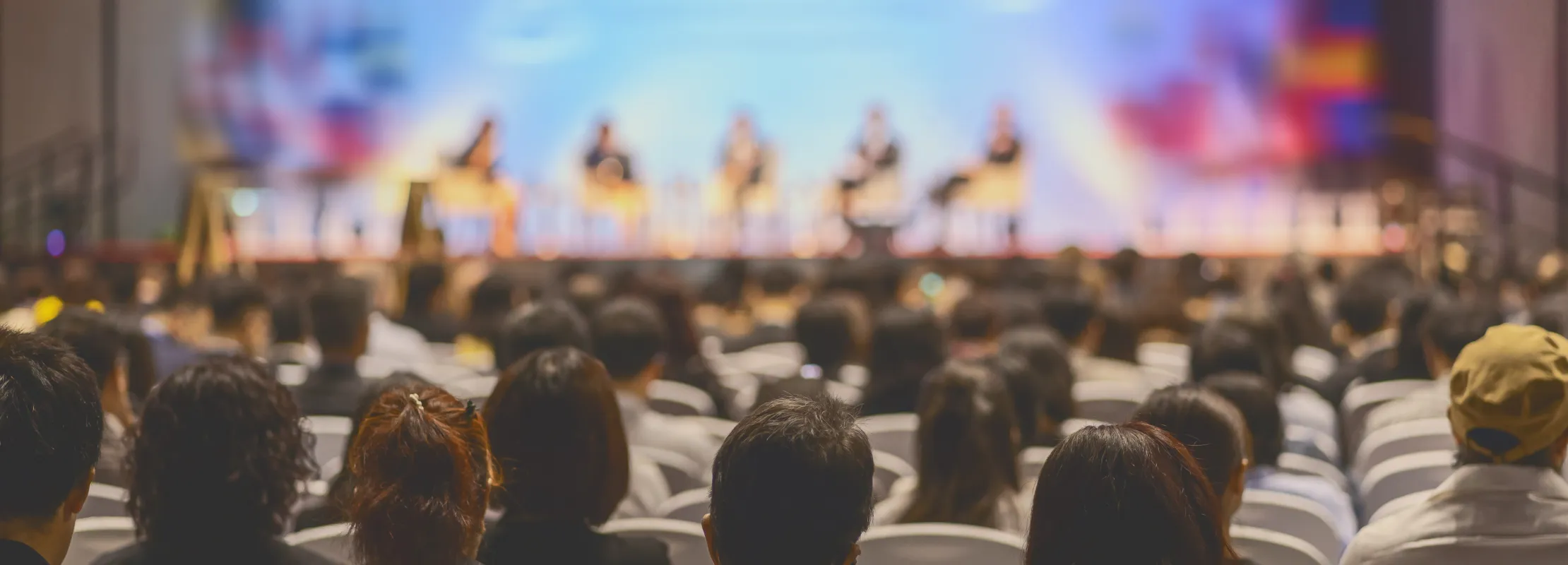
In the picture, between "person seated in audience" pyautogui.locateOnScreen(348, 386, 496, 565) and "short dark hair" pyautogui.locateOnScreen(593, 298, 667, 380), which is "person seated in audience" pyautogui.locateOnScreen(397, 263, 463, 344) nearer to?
"short dark hair" pyautogui.locateOnScreen(593, 298, 667, 380)

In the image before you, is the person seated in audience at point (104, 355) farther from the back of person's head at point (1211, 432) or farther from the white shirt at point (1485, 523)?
the white shirt at point (1485, 523)

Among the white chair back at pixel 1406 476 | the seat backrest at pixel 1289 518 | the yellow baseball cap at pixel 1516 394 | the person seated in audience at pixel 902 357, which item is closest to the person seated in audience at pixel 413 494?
the yellow baseball cap at pixel 1516 394

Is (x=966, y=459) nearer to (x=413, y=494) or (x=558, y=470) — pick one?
(x=558, y=470)

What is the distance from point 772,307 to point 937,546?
4835mm

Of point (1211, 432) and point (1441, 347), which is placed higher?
point (1211, 432)

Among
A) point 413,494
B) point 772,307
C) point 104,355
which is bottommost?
point 772,307

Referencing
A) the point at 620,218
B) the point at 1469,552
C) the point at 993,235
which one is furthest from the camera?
the point at 993,235

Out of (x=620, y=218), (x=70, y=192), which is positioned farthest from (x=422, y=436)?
(x=70, y=192)

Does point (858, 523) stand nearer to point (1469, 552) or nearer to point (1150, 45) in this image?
point (1469, 552)

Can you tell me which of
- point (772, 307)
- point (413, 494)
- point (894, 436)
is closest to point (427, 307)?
point (772, 307)

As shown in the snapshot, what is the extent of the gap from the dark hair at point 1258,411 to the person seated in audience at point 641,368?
1.09m

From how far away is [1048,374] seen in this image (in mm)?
3354

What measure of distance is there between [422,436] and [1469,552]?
139 cm

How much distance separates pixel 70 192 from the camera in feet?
40.5
